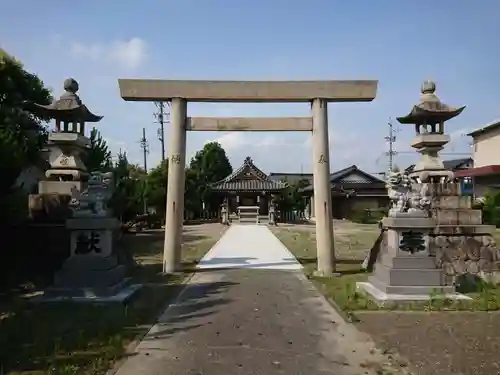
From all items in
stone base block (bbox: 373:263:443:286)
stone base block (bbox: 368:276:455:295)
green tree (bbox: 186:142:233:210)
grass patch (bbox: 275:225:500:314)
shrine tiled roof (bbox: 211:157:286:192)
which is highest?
green tree (bbox: 186:142:233:210)

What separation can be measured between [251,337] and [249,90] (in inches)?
281

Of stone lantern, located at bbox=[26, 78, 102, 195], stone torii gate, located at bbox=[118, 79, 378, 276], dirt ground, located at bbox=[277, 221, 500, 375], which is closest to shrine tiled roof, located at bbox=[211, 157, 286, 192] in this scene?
stone torii gate, located at bbox=[118, 79, 378, 276]

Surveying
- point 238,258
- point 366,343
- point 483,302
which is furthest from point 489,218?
point 366,343

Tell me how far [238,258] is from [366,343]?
945 cm

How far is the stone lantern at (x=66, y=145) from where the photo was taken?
10.4 metres

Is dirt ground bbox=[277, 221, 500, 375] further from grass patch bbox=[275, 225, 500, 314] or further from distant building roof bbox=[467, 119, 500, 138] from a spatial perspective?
distant building roof bbox=[467, 119, 500, 138]

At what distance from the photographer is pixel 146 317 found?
6.93 metres

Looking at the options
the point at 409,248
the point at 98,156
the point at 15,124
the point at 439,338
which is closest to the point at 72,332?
the point at 439,338

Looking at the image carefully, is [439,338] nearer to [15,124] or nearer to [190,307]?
[190,307]

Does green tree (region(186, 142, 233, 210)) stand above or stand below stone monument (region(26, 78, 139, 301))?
above

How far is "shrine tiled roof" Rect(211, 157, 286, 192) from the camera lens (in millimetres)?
43781

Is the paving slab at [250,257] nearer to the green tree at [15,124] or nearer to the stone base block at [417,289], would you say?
the stone base block at [417,289]

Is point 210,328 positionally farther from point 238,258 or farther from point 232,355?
point 238,258

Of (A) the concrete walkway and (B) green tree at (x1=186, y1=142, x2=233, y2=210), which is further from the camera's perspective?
(B) green tree at (x1=186, y1=142, x2=233, y2=210)
